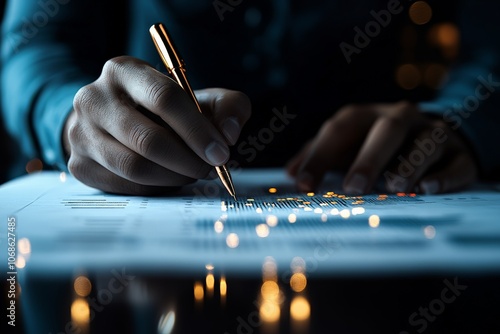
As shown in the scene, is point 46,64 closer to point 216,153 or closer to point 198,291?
point 216,153

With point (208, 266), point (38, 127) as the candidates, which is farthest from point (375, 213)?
point (38, 127)

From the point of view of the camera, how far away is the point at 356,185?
2.28ft

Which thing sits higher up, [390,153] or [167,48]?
[167,48]

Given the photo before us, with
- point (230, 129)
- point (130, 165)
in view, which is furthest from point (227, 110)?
point (130, 165)

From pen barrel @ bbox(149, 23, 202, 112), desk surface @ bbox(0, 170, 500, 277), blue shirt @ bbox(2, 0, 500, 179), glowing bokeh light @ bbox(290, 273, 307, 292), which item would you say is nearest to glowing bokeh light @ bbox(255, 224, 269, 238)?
desk surface @ bbox(0, 170, 500, 277)

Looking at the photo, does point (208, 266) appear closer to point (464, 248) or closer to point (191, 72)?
point (464, 248)

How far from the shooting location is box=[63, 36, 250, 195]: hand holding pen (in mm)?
586

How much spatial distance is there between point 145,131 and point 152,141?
0.02m

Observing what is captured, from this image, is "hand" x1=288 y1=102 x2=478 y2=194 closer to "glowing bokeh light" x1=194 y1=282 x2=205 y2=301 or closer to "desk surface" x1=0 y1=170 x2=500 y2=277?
"desk surface" x1=0 y1=170 x2=500 y2=277

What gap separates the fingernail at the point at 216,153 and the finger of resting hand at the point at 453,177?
11.4 inches

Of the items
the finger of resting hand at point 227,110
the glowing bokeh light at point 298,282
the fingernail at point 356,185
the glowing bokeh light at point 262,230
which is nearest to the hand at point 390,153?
the fingernail at point 356,185

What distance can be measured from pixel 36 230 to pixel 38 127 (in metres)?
0.54

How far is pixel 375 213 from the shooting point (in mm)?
547

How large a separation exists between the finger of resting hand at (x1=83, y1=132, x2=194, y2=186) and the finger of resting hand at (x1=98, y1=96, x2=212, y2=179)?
0.04ft
